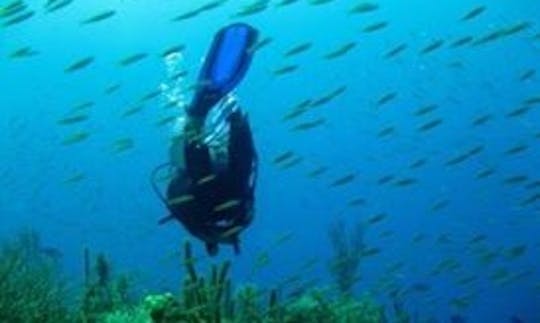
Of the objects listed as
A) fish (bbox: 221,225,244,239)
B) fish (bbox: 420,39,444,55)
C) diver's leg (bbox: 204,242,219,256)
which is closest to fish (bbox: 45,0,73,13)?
diver's leg (bbox: 204,242,219,256)

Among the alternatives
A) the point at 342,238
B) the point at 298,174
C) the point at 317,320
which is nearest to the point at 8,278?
the point at 317,320

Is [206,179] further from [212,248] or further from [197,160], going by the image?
[212,248]

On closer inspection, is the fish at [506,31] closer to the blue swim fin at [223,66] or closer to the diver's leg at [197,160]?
the blue swim fin at [223,66]

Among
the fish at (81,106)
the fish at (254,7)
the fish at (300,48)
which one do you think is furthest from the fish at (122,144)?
the fish at (300,48)

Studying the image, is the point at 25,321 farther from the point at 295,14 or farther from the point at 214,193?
the point at 295,14

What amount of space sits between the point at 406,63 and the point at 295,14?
27.4 m

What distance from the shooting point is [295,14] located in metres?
82.1

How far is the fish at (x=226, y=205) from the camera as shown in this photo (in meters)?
7.05

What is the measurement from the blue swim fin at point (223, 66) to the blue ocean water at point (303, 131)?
30272mm

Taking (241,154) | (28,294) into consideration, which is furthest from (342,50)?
(28,294)

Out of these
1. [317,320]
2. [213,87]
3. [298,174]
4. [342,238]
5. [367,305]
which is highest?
[213,87]

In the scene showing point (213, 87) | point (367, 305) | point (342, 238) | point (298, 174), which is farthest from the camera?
point (298, 174)

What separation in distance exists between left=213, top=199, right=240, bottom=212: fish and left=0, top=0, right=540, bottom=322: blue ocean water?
1210 inches

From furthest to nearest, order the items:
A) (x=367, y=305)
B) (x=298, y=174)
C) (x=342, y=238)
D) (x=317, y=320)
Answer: (x=298, y=174) → (x=342, y=238) → (x=367, y=305) → (x=317, y=320)
